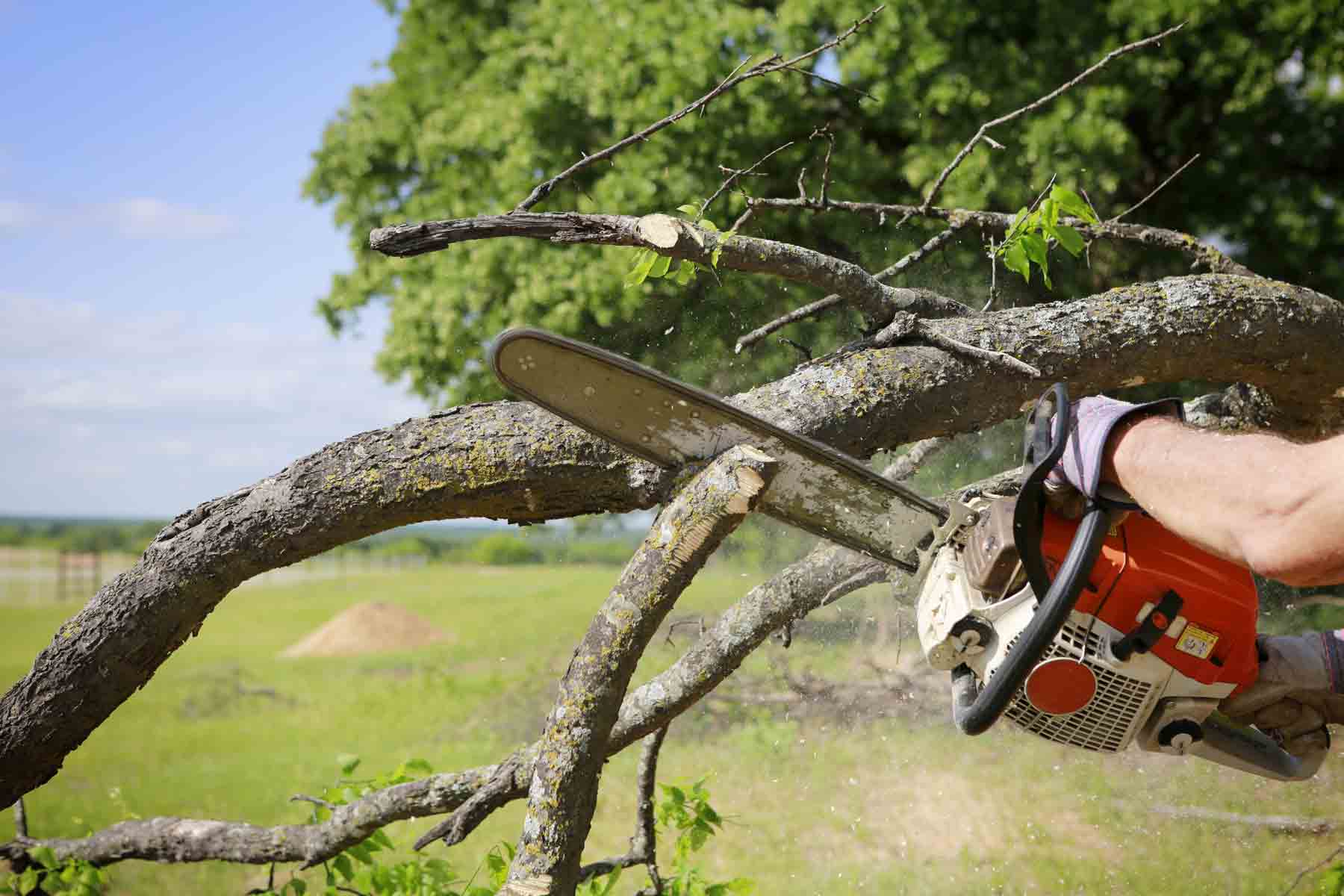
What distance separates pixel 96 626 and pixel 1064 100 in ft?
18.5

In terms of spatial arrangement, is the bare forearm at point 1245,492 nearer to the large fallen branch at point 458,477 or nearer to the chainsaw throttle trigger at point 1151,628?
the chainsaw throttle trigger at point 1151,628

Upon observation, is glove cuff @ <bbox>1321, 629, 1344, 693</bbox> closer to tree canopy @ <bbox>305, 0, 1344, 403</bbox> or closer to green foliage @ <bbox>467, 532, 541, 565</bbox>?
tree canopy @ <bbox>305, 0, 1344, 403</bbox>

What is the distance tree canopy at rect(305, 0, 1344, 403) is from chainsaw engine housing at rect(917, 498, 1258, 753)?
3377 millimetres

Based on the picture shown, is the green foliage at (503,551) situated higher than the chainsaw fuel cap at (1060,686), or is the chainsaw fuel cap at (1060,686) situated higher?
the chainsaw fuel cap at (1060,686)

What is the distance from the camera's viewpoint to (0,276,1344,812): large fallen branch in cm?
191

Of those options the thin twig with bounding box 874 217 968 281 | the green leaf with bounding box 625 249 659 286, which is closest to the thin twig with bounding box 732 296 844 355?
the thin twig with bounding box 874 217 968 281

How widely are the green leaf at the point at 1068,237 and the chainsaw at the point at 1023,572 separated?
2.17 feet

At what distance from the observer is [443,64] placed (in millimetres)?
7438

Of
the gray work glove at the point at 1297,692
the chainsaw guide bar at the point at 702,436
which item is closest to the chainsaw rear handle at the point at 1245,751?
the gray work glove at the point at 1297,692

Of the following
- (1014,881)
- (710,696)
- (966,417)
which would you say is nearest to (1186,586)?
(966,417)

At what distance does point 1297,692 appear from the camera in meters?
1.74

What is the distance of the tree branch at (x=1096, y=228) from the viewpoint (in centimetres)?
273

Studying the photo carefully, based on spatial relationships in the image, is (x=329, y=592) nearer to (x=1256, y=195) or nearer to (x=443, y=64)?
(x=443, y=64)

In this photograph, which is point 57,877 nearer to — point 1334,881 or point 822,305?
point 822,305
